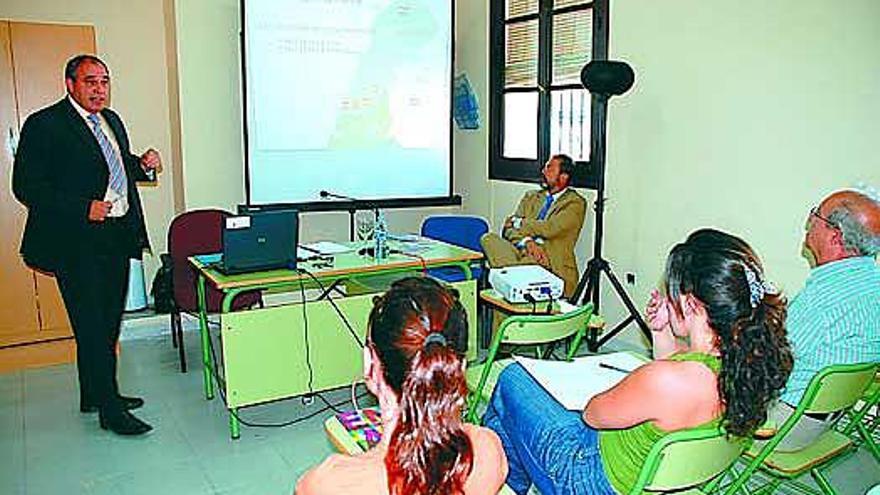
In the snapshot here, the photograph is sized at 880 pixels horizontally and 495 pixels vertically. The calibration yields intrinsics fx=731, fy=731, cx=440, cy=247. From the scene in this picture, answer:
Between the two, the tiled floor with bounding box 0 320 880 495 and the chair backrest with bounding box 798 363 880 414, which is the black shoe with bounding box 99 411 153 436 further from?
the chair backrest with bounding box 798 363 880 414

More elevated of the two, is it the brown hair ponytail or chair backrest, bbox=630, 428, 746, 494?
the brown hair ponytail

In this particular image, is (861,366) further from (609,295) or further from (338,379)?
(609,295)

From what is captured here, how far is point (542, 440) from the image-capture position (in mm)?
2119

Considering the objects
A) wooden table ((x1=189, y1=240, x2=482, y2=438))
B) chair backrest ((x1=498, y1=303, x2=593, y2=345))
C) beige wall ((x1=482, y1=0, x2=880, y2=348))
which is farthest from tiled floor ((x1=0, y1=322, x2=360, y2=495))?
beige wall ((x1=482, y1=0, x2=880, y2=348))

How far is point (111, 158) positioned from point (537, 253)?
2.48 m

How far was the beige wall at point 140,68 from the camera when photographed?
4891mm

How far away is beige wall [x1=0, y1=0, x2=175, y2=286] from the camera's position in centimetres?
489

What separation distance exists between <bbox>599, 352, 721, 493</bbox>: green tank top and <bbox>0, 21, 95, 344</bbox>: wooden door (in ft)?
13.7

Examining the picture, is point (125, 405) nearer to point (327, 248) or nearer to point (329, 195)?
point (327, 248)

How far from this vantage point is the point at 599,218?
14.5 feet

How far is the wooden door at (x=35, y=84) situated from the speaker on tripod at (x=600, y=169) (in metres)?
3.23

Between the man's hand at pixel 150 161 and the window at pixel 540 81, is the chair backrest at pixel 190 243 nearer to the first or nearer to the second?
the man's hand at pixel 150 161

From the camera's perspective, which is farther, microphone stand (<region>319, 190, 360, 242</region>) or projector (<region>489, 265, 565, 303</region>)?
microphone stand (<region>319, 190, 360, 242</region>)

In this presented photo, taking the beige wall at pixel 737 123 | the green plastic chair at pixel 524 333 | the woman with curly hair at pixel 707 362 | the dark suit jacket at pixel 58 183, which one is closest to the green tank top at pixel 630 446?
the woman with curly hair at pixel 707 362
